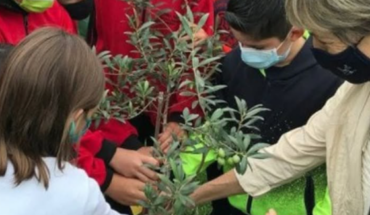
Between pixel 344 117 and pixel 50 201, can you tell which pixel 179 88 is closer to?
pixel 344 117

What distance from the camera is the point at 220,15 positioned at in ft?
11.6

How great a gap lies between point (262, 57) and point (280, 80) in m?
0.14

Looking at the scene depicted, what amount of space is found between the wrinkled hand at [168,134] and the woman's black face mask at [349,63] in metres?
0.58

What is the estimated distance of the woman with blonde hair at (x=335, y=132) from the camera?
7.59 ft

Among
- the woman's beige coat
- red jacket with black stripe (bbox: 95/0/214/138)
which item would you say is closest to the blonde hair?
the woman's beige coat

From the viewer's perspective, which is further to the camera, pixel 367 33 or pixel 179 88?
pixel 179 88

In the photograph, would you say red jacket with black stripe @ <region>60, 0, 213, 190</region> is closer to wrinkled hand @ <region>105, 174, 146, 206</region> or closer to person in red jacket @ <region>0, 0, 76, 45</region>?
wrinkled hand @ <region>105, 174, 146, 206</region>

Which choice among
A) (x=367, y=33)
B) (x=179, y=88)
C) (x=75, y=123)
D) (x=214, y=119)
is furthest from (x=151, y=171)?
(x=367, y=33)

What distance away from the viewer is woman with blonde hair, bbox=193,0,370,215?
2312mm

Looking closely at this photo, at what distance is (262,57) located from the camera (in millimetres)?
2916

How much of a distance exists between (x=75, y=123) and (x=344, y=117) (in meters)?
1.03

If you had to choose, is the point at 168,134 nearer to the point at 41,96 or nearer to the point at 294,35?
the point at 294,35

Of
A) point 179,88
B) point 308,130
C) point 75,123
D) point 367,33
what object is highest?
point 367,33

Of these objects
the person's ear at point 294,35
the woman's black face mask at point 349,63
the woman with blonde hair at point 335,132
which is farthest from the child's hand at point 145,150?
the woman's black face mask at point 349,63
